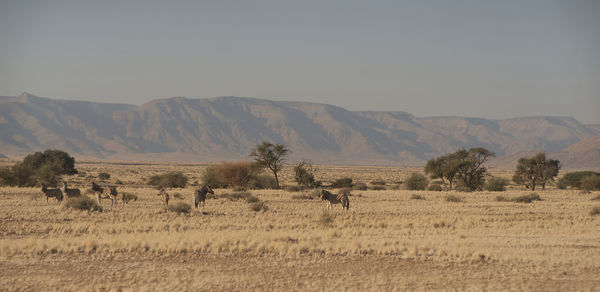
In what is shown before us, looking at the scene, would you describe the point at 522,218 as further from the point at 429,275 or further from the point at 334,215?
the point at 429,275

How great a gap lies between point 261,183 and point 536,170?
27735 mm

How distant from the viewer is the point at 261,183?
5672 centimetres

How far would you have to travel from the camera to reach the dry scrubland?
43.7 ft

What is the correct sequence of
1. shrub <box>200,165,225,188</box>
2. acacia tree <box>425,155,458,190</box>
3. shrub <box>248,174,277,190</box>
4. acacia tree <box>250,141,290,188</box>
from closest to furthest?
shrub <box>200,165,225,188</box> → shrub <box>248,174,277,190</box> → acacia tree <box>250,141,290,188</box> → acacia tree <box>425,155,458,190</box>

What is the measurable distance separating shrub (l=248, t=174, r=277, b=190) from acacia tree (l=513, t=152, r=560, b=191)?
83.1 ft

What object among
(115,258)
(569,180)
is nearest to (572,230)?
(115,258)

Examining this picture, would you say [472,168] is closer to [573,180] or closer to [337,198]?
[573,180]

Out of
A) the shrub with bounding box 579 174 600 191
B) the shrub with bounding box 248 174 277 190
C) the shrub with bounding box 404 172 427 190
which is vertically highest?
the shrub with bounding box 579 174 600 191

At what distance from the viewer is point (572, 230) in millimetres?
22344

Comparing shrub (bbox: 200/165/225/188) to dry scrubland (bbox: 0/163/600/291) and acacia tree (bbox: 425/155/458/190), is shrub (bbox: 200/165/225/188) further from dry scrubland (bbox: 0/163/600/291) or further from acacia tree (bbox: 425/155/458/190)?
dry scrubland (bbox: 0/163/600/291)

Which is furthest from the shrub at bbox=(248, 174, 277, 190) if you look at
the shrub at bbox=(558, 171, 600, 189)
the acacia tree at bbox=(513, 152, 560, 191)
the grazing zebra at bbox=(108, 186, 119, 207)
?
the shrub at bbox=(558, 171, 600, 189)

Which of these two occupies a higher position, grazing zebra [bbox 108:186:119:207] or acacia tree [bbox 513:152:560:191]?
acacia tree [bbox 513:152:560:191]

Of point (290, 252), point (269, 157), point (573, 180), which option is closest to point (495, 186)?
point (573, 180)

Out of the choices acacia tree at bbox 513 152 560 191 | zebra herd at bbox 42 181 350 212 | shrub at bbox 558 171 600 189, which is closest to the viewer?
zebra herd at bbox 42 181 350 212
